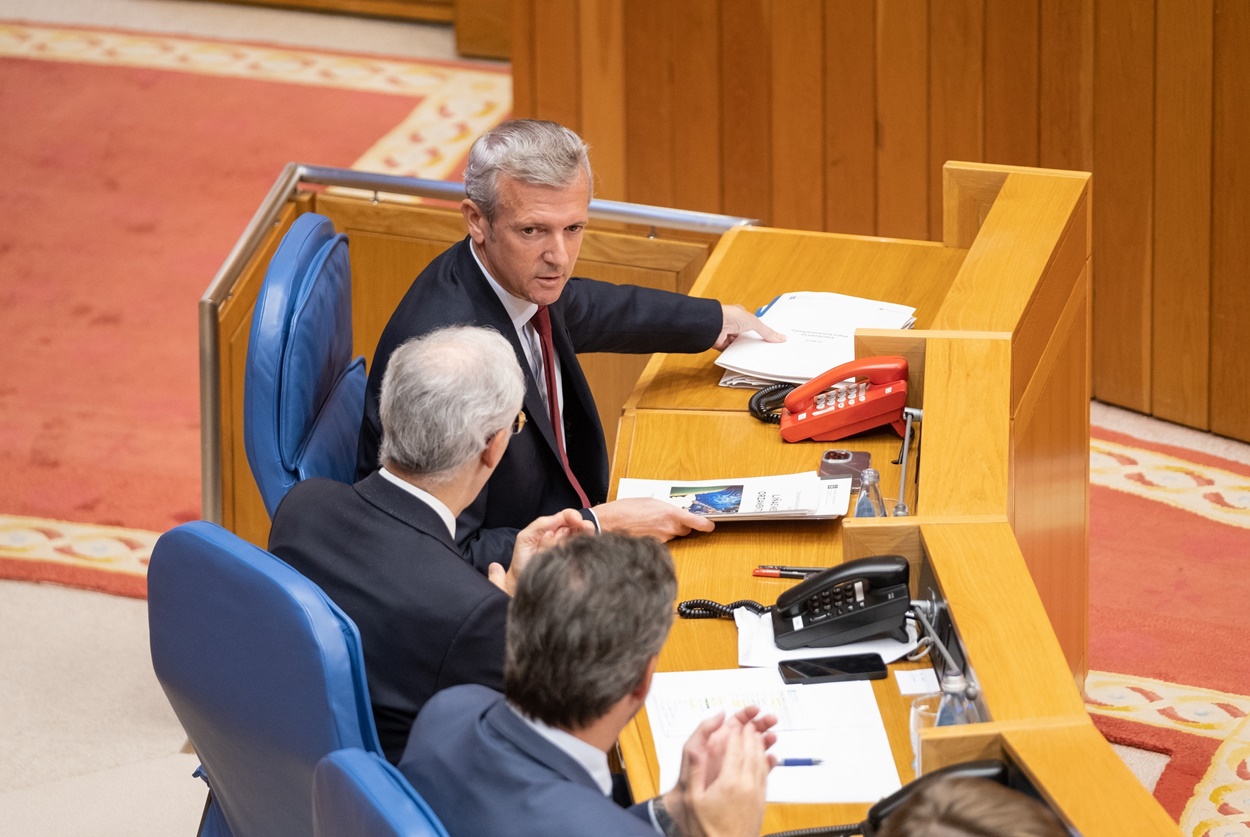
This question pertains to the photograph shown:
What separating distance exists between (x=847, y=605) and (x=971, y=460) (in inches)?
13.7

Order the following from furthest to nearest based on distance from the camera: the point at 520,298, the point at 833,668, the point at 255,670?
the point at 520,298, the point at 833,668, the point at 255,670

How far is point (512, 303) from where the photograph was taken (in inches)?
99.6

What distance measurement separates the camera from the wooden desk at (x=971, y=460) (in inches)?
62.6

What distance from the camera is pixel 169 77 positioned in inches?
300

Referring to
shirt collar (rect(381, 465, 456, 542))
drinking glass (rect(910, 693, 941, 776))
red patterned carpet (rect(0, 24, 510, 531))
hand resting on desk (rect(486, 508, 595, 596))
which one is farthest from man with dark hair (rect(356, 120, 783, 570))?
red patterned carpet (rect(0, 24, 510, 531))

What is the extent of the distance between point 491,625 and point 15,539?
267 cm

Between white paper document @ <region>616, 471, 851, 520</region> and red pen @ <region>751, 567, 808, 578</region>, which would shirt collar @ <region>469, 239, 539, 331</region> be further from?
red pen @ <region>751, 567, 808, 578</region>

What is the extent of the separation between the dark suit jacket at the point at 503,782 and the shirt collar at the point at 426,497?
0.43 metres

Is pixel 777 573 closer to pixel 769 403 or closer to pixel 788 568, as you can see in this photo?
pixel 788 568

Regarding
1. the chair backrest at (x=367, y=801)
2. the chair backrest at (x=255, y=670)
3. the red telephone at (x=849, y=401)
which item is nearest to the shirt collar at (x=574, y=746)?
the chair backrest at (x=367, y=801)

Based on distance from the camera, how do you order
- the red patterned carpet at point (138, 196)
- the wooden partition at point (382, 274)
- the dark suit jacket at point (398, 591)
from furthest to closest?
1. the red patterned carpet at point (138, 196)
2. the wooden partition at point (382, 274)
3. the dark suit jacket at point (398, 591)

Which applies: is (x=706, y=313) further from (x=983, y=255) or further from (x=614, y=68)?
(x=614, y=68)

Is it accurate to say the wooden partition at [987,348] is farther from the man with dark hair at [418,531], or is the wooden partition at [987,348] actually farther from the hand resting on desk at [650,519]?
the man with dark hair at [418,531]

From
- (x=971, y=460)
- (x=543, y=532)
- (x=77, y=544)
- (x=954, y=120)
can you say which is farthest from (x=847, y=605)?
(x=954, y=120)
